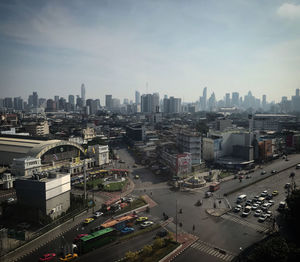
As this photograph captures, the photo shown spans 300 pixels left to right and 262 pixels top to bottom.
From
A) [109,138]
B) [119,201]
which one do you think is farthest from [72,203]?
[109,138]

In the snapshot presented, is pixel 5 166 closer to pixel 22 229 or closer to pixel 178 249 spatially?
pixel 22 229

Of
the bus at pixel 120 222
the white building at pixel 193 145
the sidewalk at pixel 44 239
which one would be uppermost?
the white building at pixel 193 145

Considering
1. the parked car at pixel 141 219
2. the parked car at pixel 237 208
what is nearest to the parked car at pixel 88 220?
the parked car at pixel 141 219

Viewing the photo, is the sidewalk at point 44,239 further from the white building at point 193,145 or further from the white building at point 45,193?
the white building at point 193,145

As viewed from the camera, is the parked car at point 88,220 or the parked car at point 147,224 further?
the parked car at point 88,220

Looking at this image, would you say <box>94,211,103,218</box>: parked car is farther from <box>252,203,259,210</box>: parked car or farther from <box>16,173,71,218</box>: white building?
<box>252,203,259,210</box>: parked car

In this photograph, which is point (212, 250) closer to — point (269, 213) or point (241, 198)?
point (269, 213)
